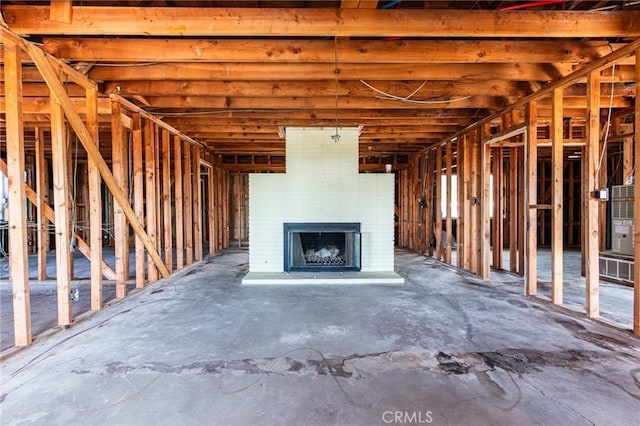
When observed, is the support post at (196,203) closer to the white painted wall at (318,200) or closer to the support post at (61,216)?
the white painted wall at (318,200)

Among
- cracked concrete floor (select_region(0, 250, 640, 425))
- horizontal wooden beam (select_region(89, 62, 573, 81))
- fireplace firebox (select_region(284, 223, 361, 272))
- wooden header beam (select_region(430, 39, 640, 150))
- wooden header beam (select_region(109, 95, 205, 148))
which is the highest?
horizontal wooden beam (select_region(89, 62, 573, 81))

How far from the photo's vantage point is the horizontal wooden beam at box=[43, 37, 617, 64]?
3322mm

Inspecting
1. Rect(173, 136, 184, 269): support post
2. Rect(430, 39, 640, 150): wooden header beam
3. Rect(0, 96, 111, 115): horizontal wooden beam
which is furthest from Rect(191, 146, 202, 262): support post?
Rect(430, 39, 640, 150): wooden header beam

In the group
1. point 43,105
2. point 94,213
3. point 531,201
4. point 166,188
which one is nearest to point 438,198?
point 531,201

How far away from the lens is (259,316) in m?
3.52

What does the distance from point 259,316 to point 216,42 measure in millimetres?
2897

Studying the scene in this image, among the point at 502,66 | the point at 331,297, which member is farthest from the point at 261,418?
the point at 502,66

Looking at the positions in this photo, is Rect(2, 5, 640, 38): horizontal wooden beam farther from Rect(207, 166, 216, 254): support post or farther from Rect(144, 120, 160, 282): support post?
Rect(207, 166, 216, 254): support post

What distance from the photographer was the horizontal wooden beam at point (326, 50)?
10.9ft

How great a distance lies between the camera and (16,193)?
107 inches

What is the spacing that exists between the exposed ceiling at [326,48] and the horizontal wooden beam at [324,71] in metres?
0.01

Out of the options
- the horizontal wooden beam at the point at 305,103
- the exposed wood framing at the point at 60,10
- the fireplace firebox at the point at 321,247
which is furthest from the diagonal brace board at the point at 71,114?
the fireplace firebox at the point at 321,247

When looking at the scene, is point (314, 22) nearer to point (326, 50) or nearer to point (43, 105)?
point (326, 50)

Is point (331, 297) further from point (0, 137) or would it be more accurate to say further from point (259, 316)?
point (0, 137)
